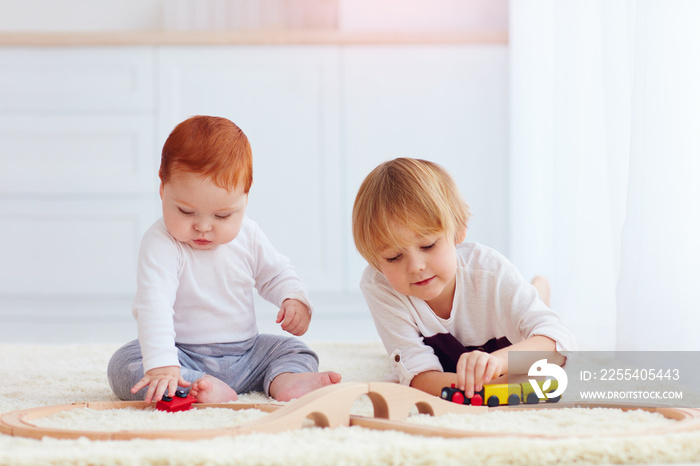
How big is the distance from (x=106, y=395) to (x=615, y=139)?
89cm

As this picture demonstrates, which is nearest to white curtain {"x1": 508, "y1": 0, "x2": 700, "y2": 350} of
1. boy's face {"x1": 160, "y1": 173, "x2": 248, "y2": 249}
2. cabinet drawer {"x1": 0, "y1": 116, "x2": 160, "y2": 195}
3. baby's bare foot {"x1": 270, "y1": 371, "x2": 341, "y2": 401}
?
baby's bare foot {"x1": 270, "y1": 371, "x2": 341, "y2": 401}

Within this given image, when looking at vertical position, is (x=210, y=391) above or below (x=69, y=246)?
below

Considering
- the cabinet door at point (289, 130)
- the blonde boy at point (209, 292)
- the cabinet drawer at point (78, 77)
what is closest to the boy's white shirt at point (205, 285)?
the blonde boy at point (209, 292)

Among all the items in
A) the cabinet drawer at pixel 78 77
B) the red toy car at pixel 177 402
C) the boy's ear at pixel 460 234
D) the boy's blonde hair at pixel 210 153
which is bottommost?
the red toy car at pixel 177 402

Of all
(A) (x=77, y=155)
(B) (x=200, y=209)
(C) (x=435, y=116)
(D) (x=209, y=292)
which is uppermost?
(C) (x=435, y=116)

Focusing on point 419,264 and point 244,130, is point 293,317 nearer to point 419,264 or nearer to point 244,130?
point 419,264

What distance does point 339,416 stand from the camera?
0.67 m

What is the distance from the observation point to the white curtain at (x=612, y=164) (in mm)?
1014

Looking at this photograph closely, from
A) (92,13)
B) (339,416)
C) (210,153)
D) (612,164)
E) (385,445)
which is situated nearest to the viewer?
(385,445)

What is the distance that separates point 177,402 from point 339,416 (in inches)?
9.2

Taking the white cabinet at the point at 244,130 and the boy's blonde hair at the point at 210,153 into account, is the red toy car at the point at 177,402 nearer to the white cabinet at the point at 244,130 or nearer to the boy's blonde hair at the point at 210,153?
the boy's blonde hair at the point at 210,153

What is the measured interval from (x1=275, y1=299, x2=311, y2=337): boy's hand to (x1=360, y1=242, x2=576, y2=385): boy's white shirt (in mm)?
94

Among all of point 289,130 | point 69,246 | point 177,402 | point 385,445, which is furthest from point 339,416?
point 69,246

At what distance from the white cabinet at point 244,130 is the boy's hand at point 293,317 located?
3.39 feet
